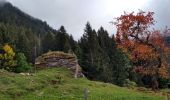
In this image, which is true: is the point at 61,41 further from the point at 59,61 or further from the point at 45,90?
the point at 45,90

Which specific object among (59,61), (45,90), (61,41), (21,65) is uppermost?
(61,41)

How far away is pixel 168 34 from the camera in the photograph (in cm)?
5925

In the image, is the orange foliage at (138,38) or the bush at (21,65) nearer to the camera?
the orange foliage at (138,38)

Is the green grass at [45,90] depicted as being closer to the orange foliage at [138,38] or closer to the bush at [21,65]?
the orange foliage at [138,38]

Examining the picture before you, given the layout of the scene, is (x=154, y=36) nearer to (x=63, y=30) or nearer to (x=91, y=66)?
(x=91, y=66)

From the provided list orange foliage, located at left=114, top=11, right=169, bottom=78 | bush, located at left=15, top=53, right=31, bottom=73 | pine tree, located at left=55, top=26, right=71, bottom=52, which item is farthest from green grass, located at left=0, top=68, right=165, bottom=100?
pine tree, located at left=55, top=26, right=71, bottom=52

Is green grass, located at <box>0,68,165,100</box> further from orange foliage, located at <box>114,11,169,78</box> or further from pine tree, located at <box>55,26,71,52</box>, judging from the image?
pine tree, located at <box>55,26,71,52</box>

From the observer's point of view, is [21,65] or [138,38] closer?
[138,38]

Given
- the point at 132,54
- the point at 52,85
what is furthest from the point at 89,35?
the point at 52,85

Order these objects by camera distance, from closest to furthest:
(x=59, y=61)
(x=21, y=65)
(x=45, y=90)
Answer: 1. (x=45, y=90)
2. (x=59, y=61)
3. (x=21, y=65)

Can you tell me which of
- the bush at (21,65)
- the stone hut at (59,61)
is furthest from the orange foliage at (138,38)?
the bush at (21,65)

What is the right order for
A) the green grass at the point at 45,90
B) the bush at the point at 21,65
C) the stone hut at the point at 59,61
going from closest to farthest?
the green grass at the point at 45,90 → the stone hut at the point at 59,61 → the bush at the point at 21,65

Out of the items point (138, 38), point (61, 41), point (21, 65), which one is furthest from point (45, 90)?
point (61, 41)

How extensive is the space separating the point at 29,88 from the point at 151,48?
1567 centimetres
